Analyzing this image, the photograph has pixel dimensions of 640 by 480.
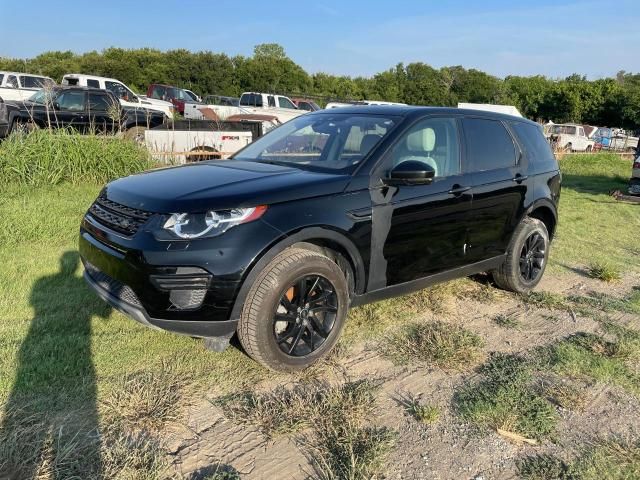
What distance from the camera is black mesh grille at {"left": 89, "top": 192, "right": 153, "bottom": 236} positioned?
320 cm

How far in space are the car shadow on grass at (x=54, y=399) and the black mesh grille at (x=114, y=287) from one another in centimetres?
46

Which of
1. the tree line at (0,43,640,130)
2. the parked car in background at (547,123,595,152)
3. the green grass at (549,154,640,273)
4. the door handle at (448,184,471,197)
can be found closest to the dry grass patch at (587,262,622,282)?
the green grass at (549,154,640,273)

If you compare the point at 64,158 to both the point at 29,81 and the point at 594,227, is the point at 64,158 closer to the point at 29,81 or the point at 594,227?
the point at 594,227

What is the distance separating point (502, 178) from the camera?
4633mm

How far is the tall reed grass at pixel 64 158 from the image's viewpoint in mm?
7914

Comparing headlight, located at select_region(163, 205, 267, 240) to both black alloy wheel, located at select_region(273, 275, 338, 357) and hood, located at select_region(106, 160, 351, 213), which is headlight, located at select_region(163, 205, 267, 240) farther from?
black alloy wheel, located at select_region(273, 275, 338, 357)

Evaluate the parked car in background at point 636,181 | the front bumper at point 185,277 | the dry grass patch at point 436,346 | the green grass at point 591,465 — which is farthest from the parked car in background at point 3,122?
the parked car in background at point 636,181

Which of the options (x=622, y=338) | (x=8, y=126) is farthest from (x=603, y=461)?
(x=8, y=126)

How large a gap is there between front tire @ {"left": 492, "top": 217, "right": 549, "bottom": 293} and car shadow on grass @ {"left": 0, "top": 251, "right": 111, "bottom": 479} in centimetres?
353

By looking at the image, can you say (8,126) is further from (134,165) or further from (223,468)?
(223,468)

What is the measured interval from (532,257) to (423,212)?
1904 millimetres

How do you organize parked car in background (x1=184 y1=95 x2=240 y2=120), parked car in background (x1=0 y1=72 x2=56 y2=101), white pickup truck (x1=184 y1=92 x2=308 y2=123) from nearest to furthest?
parked car in background (x1=0 y1=72 x2=56 y2=101), parked car in background (x1=184 y1=95 x2=240 y2=120), white pickup truck (x1=184 y1=92 x2=308 y2=123)

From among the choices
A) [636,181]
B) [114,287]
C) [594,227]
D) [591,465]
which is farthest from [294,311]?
[636,181]

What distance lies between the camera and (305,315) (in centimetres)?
343
